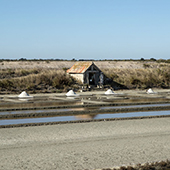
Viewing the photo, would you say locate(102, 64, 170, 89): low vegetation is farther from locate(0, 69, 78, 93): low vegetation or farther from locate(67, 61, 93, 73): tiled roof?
locate(0, 69, 78, 93): low vegetation

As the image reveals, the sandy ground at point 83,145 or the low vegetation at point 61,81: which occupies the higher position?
the low vegetation at point 61,81

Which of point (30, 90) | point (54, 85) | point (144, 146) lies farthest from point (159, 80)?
point (144, 146)

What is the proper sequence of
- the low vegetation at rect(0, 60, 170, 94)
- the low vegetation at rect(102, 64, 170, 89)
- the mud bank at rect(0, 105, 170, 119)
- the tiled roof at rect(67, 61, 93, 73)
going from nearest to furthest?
the mud bank at rect(0, 105, 170, 119) → the low vegetation at rect(0, 60, 170, 94) → the tiled roof at rect(67, 61, 93, 73) → the low vegetation at rect(102, 64, 170, 89)

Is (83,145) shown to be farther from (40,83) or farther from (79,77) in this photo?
(79,77)

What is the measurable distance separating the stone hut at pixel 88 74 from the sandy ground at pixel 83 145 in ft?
59.3

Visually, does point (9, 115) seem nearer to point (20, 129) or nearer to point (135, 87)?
point (20, 129)

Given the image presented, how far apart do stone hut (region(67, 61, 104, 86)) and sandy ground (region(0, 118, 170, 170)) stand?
18.1 metres

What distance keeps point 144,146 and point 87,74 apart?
70.0 feet

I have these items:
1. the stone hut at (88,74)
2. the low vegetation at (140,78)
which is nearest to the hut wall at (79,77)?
the stone hut at (88,74)

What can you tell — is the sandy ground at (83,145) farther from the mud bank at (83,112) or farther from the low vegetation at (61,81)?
the low vegetation at (61,81)

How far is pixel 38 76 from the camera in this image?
1140 inches

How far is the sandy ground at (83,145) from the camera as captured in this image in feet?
23.0

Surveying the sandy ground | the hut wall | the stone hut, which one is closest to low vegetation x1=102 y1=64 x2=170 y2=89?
the stone hut

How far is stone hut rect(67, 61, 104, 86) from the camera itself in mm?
29500
